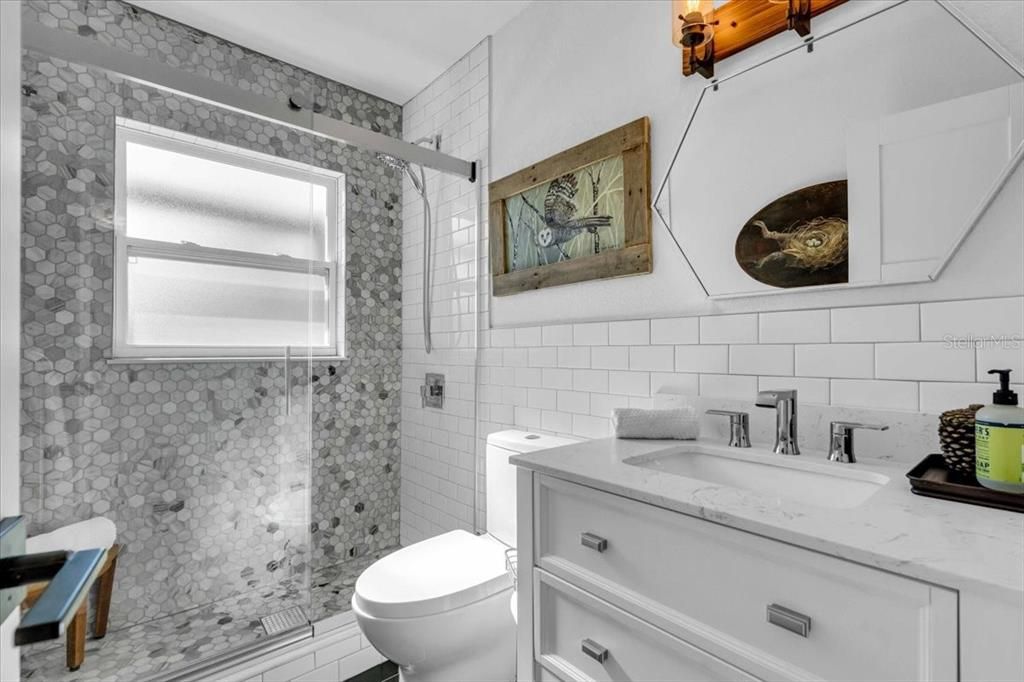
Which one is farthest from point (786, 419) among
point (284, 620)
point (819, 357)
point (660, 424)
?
point (284, 620)

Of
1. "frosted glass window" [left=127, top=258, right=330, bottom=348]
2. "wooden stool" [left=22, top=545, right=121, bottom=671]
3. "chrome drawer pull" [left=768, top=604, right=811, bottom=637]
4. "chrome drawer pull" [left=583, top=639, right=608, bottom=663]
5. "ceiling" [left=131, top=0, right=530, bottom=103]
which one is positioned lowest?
"wooden stool" [left=22, top=545, right=121, bottom=671]

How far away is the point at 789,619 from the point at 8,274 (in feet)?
3.66

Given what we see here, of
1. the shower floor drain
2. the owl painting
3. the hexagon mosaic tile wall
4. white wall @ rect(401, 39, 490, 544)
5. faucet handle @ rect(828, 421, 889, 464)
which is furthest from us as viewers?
white wall @ rect(401, 39, 490, 544)

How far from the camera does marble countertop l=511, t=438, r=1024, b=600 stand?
1.83 feet

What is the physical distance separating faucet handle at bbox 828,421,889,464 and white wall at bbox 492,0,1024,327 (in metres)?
0.28

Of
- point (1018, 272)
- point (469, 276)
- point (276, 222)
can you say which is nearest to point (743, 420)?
point (1018, 272)

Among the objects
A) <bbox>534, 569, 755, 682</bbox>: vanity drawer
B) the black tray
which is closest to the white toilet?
<bbox>534, 569, 755, 682</bbox>: vanity drawer

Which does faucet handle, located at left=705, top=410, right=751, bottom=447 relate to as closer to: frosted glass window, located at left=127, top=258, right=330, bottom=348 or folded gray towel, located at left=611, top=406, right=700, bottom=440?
folded gray towel, located at left=611, top=406, right=700, bottom=440

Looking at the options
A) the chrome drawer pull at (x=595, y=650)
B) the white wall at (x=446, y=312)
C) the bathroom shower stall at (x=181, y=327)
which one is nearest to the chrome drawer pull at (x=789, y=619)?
the chrome drawer pull at (x=595, y=650)

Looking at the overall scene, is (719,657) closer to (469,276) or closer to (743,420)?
(743,420)

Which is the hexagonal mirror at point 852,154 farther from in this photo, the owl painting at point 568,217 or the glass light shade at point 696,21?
the owl painting at point 568,217

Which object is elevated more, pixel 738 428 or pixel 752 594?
pixel 738 428

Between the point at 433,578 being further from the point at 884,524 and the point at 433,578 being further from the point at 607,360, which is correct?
the point at 884,524

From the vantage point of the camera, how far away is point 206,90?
1.64 metres
